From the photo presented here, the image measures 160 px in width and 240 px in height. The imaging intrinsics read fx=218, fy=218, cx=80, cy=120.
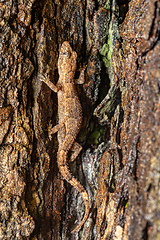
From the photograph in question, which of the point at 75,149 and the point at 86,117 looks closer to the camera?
the point at 75,149

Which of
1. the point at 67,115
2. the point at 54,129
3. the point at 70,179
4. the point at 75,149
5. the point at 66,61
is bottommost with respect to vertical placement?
the point at 70,179

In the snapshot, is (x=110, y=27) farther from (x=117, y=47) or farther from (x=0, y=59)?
(x=0, y=59)

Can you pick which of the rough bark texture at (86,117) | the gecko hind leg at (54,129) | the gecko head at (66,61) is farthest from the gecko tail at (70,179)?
the gecko head at (66,61)

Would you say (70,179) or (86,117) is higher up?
(86,117)

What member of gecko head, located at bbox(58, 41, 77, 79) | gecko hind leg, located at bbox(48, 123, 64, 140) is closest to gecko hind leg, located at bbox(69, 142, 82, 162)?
gecko hind leg, located at bbox(48, 123, 64, 140)

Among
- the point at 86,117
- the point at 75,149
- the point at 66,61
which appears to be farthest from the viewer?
the point at 86,117

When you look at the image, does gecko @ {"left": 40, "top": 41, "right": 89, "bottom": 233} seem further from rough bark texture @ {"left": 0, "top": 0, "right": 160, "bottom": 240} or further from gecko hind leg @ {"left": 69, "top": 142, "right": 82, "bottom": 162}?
rough bark texture @ {"left": 0, "top": 0, "right": 160, "bottom": 240}

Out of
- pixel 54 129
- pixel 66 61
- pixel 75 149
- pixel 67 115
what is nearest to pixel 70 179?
pixel 75 149

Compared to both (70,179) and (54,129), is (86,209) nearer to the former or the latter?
(70,179)
